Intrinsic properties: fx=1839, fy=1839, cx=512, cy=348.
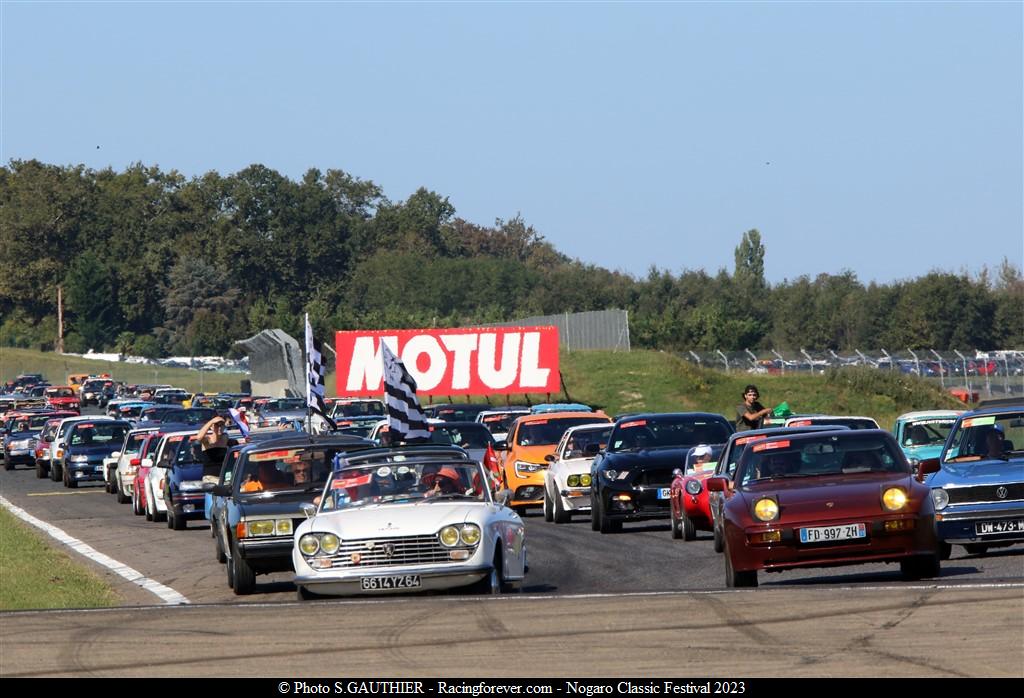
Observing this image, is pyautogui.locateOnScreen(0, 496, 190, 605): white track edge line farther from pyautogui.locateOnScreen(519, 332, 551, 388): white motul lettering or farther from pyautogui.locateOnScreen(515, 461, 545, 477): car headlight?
pyautogui.locateOnScreen(519, 332, 551, 388): white motul lettering

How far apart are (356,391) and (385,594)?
158 feet

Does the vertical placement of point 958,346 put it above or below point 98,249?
below

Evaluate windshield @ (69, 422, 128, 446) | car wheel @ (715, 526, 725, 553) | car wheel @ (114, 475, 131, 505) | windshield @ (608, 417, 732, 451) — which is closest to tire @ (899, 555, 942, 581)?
car wheel @ (715, 526, 725, 553)

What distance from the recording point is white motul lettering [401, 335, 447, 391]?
63281mm

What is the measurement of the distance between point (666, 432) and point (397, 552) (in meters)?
10.8

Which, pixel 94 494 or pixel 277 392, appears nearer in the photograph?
pixel 94 494

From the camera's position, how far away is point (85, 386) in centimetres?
9750

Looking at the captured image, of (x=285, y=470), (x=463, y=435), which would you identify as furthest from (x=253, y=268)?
(x=285, y=470)

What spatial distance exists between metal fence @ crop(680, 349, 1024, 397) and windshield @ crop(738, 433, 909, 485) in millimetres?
47546


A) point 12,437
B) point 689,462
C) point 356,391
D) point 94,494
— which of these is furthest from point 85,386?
point 689,462

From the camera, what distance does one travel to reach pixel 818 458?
1620 centimetres

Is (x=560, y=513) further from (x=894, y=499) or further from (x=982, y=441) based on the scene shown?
(x=894, y=499)
